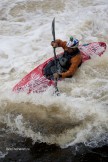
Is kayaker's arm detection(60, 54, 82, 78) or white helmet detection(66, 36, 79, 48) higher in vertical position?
white helmet detection(66, 36, 79, 48)

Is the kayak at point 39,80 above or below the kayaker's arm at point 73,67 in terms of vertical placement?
below

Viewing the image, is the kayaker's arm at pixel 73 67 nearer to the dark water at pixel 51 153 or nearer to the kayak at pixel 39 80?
the kayak at pixel 39 80

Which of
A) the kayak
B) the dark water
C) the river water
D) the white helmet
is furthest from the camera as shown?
the white helmet

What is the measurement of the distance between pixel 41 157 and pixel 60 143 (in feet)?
1.58

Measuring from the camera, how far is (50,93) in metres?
6.72

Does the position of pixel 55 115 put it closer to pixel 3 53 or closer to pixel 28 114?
pixel 28 114

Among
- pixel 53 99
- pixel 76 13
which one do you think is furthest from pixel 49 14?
pixel 53 99

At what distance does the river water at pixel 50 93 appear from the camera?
5.83m

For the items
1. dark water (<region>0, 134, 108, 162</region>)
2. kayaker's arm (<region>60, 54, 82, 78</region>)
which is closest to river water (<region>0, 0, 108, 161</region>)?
dark water (<region>0, 134, 108, 162</region>)

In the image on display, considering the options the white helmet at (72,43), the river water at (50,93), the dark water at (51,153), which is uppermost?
the white helmet at (72,43)

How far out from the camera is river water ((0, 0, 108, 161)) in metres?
5.83

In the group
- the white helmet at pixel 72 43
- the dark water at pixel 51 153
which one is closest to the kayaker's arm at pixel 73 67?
the white helmet at pixel 72 43

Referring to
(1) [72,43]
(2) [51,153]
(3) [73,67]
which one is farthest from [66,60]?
(2) [51,153]

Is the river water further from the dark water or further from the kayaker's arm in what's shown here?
the kayaker's arm
